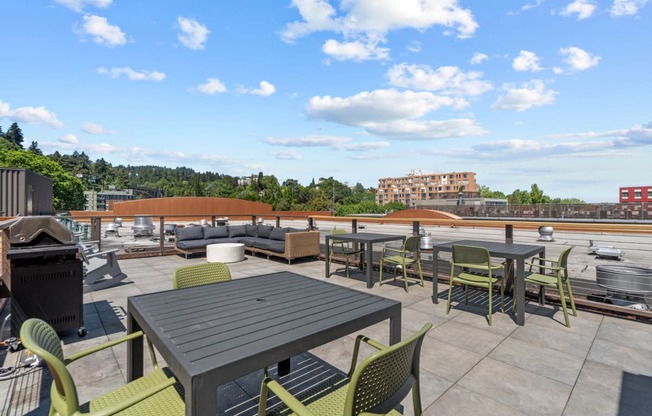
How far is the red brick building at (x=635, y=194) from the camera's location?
6125cm

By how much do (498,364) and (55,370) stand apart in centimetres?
286

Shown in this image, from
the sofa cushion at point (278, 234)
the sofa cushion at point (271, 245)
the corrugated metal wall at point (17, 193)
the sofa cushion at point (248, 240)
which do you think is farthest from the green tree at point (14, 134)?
the sofa cushion at point (278, 234)

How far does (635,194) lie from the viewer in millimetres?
62969

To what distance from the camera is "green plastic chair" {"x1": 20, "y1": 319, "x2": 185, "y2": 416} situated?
1.03 metres

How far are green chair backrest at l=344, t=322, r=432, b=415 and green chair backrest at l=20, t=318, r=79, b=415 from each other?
0.95 m

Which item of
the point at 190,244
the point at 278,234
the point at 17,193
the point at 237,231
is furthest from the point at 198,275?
the point at 17,193

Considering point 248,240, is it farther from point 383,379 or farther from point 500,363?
point 383,379

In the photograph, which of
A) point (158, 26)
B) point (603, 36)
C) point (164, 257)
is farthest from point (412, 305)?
point (158, 26)

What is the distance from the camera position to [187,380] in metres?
0.96

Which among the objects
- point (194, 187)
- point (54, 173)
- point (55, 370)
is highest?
point (54, 173)

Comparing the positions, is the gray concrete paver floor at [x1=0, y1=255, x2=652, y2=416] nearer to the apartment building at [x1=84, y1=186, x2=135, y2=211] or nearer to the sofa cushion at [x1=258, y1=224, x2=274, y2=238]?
the sofa cushion at [x1=258, y1=224, x2=274, y2=238]

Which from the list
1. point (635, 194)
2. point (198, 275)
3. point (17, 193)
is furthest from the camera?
point (635, 194)

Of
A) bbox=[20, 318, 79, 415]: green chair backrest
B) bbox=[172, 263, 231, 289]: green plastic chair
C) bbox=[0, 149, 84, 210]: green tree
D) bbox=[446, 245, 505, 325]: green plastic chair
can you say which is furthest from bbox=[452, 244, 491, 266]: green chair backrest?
bbox=[0, 149, 84, 210]: green tree

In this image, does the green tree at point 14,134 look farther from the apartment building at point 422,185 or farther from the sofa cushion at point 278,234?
the apartment building at point 422,185
